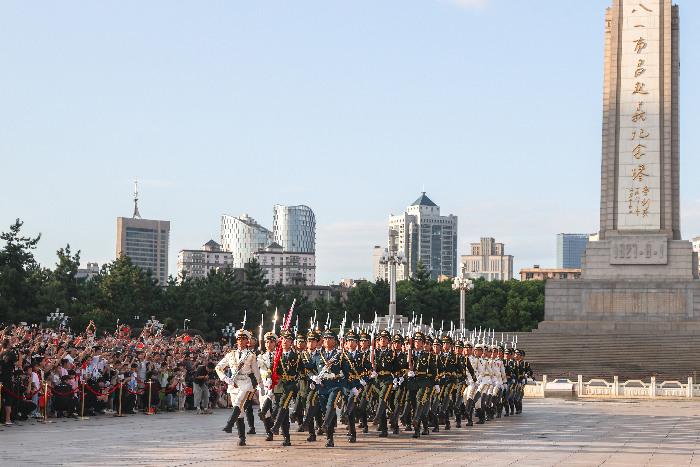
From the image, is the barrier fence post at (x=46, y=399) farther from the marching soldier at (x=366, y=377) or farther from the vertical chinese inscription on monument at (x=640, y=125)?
the vertical chinese inscription on monument at (x=640, y=125)

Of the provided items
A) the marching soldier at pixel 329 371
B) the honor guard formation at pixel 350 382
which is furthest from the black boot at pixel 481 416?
the marching soldier at pixel 329 371

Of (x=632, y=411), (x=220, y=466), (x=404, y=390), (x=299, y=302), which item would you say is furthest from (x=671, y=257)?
(x=220, y=466)

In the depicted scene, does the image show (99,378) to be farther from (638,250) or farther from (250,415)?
(638,250)

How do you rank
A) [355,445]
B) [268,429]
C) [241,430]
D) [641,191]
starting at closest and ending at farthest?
[241,430] < [355,445] < [268,429] < [641,191]

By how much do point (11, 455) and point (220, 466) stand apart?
9.63ft

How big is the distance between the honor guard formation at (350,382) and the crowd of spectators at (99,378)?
4.24 metres

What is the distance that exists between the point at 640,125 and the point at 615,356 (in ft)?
35.2

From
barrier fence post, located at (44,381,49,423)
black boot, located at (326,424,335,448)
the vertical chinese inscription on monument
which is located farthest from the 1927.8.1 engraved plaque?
black boot, located at (326,424,335,448)

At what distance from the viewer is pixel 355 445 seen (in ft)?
62.3

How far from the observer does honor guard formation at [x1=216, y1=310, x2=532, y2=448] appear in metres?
18.8

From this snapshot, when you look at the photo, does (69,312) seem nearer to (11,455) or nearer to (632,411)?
(632,411)

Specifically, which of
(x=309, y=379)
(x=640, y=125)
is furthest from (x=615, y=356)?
(x=309, y=379)

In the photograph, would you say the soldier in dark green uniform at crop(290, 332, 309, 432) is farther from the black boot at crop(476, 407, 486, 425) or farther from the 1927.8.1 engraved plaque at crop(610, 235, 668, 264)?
the 1927.8.1 engraved plaque at crop(610, 235, 668, 264)

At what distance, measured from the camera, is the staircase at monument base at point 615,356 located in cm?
5138
